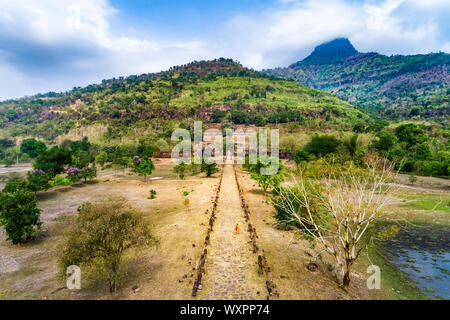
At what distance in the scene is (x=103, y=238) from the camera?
11.3 metres

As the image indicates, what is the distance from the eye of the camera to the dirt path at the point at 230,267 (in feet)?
39.6

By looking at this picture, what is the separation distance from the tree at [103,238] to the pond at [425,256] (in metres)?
16.7

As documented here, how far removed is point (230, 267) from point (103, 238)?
791cm

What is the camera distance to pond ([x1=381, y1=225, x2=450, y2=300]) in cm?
1445

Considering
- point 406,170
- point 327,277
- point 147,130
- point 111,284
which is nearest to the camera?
point 111,284

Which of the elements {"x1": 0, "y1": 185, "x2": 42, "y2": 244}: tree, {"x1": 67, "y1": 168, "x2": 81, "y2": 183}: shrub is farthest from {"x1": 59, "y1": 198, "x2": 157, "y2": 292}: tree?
{"x1": 67, "y1": 168, "x2": 81, "y2": 183}: shrub

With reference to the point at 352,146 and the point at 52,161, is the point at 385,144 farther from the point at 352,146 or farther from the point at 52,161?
the point at 52,161

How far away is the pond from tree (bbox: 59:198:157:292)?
1668 cm

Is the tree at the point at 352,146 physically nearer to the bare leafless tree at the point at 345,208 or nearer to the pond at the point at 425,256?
the pond at the point at 425,256

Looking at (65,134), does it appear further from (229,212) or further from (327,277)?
(327,277)

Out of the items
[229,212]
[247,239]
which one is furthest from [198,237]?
[229,212]

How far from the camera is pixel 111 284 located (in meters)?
12.3

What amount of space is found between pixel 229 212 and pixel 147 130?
116 meters

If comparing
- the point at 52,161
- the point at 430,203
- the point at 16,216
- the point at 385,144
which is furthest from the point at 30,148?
the point at 385,144
